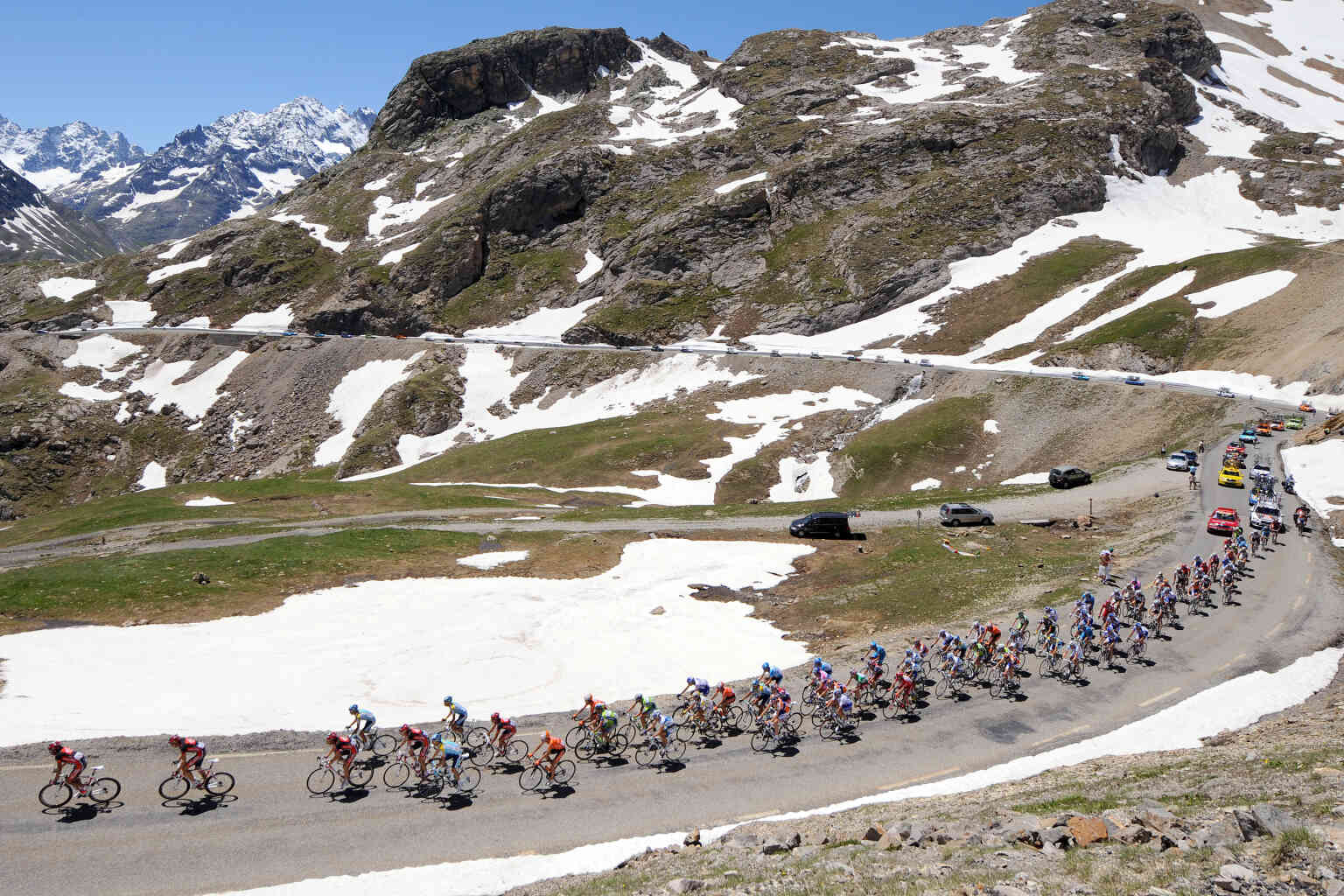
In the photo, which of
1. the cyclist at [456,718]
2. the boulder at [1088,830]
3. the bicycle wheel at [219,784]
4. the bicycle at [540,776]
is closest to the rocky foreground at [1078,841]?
the boulder at [1088,830]

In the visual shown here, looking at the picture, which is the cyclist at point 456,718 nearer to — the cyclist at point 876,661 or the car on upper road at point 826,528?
the cyclist at point 876,661

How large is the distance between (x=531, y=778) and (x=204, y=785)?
8467mm

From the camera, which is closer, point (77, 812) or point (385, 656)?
point (77, 812)

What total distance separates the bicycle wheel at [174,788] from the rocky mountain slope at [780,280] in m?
60.5

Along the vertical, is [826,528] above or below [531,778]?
below

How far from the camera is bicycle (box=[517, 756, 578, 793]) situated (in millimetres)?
20594

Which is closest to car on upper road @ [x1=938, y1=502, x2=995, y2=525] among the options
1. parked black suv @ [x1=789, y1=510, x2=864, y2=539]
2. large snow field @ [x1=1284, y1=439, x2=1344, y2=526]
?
parked black suv @ [x1=789, y1=510, x2=864, y2=539]

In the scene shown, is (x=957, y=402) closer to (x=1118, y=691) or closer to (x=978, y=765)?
(x=1118, y=691)

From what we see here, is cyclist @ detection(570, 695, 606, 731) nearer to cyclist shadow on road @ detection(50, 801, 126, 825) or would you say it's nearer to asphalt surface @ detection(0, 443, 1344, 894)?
asphalt surface @ detection(0, 443, 1344, 894)

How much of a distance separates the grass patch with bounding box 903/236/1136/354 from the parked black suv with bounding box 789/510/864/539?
69.3m

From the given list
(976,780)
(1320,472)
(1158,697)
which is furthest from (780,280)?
(976,780)

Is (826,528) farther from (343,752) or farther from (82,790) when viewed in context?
(82,790)

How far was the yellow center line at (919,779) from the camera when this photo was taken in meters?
21.2

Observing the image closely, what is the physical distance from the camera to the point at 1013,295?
390 feet
